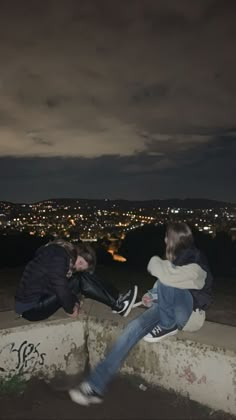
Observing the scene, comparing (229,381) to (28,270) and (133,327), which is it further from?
(28,270)

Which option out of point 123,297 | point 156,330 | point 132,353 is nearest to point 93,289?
point 123,297

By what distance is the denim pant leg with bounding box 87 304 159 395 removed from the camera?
3.56 meters

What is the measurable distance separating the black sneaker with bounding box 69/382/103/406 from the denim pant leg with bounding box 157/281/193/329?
2.44 feet

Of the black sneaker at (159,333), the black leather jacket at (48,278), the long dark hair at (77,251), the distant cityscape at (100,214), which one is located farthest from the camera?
the distant cityscape at (100,214)

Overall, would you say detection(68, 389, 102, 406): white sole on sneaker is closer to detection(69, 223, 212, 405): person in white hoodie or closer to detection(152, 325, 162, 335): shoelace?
detection(69, 223, 212, 405): person in white hoodie

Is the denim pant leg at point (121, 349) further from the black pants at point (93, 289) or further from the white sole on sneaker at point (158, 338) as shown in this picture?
the black pants at point (93, 289)

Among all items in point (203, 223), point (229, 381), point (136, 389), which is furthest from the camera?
point (203, 223)

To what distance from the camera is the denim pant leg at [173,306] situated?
3613 millimetres

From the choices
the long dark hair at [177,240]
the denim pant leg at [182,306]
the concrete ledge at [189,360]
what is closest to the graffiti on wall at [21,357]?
the concrete ledge at [189,360]

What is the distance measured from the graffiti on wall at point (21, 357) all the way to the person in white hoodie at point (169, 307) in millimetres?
556

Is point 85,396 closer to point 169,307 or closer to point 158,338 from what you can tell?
point 158,338

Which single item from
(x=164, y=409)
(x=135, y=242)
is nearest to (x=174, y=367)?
(x=164, y=409)

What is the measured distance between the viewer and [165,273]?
3.54 metres

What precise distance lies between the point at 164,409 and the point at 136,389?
355mm
